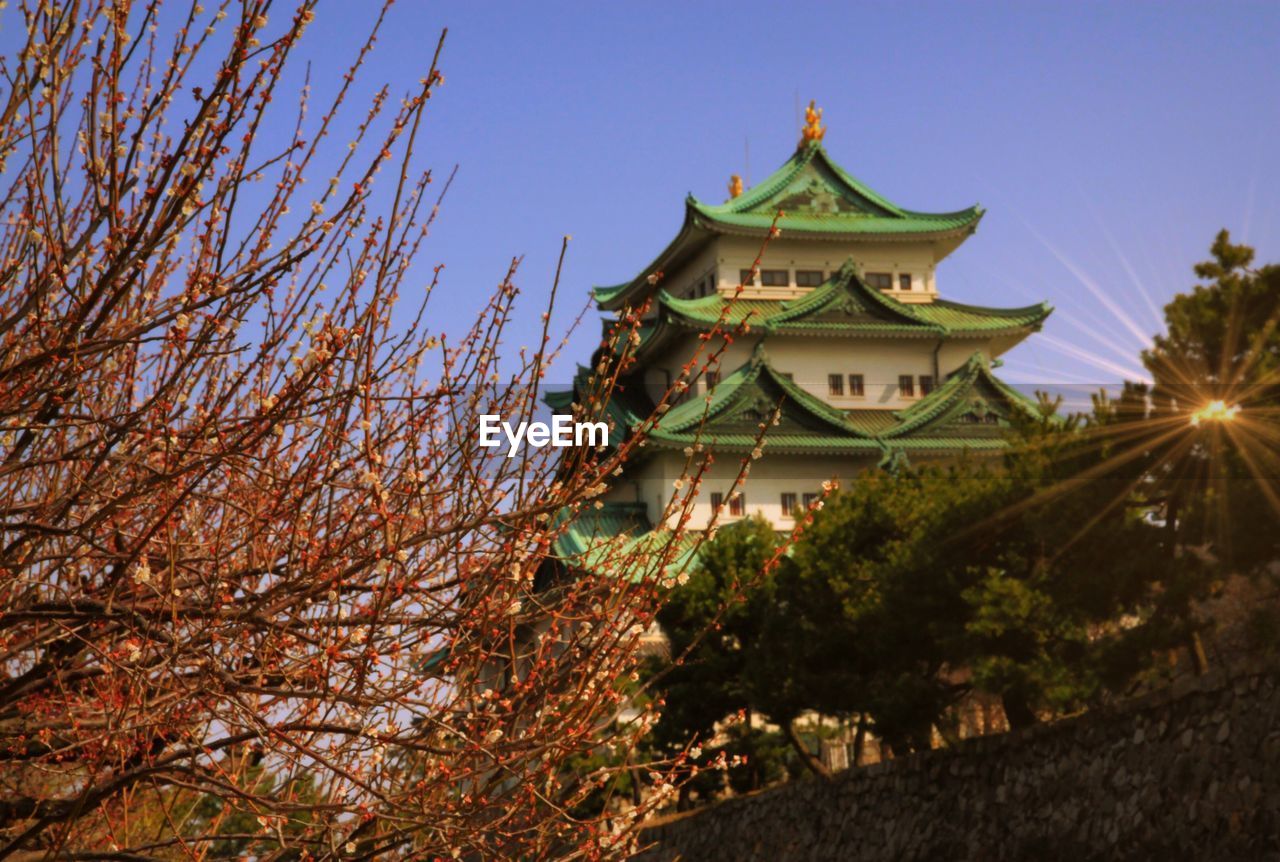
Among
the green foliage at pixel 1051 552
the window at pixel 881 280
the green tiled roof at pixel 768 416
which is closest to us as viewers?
the green foliage at pixel 1051 552

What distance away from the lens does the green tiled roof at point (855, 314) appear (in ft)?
126

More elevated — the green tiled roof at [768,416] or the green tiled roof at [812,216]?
the green tiled roof at [812,216]

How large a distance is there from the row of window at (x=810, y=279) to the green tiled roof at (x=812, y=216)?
43.3 inches

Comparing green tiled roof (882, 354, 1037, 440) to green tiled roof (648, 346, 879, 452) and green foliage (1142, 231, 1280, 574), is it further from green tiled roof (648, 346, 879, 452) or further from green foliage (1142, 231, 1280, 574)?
green foliage (1142, 231, 1280, 574)

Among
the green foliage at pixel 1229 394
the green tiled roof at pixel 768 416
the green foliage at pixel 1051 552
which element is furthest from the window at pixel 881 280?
the green foliage at pixel 1229 394

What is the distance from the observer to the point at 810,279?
4138 centimetres

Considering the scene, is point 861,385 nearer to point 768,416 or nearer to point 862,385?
point 862,385

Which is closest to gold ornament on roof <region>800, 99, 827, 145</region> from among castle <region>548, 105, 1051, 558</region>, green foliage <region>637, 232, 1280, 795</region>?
castle <region>548, 105, 1051, 558</region>

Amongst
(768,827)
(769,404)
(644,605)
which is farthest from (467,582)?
(769,404)

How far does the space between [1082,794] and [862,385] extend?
902 inches

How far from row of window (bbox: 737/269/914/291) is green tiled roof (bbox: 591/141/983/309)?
110 centimetres

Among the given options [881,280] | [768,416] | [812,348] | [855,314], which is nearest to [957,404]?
[855,314]

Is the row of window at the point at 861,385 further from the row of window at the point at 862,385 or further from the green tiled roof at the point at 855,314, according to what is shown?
the green tiled roof at the point at 855,314

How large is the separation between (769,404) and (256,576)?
32129 millimetres
